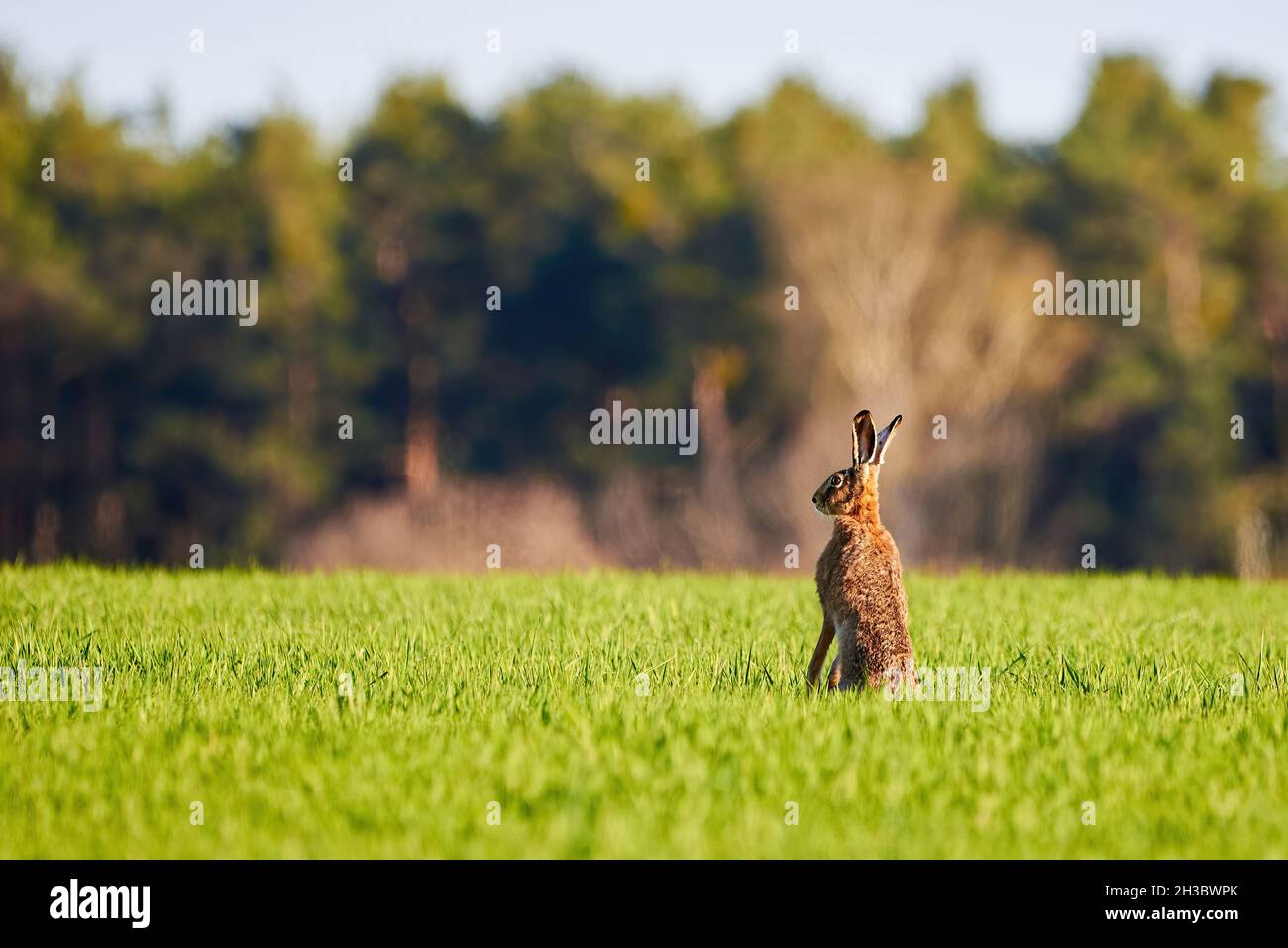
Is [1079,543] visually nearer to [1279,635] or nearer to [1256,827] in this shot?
[1279,635]

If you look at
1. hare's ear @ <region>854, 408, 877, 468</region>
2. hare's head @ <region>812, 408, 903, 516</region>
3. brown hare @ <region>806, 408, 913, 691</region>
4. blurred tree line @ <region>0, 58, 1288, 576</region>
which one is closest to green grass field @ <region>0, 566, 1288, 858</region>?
brown hare @ <region>806, 408, 913, 691</region>

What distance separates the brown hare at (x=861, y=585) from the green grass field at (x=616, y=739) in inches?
11.8

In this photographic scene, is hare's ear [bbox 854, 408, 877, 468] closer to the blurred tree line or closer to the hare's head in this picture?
the hare's head

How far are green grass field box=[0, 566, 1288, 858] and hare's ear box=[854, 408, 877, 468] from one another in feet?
4.30

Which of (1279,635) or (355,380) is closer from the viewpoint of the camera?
(1279,635)

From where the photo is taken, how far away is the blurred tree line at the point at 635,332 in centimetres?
4806

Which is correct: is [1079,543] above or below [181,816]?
above

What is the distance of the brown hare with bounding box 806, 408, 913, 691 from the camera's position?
8258 millimetres

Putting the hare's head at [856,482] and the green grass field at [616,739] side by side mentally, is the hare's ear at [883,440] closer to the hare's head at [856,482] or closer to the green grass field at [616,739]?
the hare's head at [856,482]

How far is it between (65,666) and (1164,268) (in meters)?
49.7

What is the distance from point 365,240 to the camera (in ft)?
179

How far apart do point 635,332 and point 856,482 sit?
45.8m
